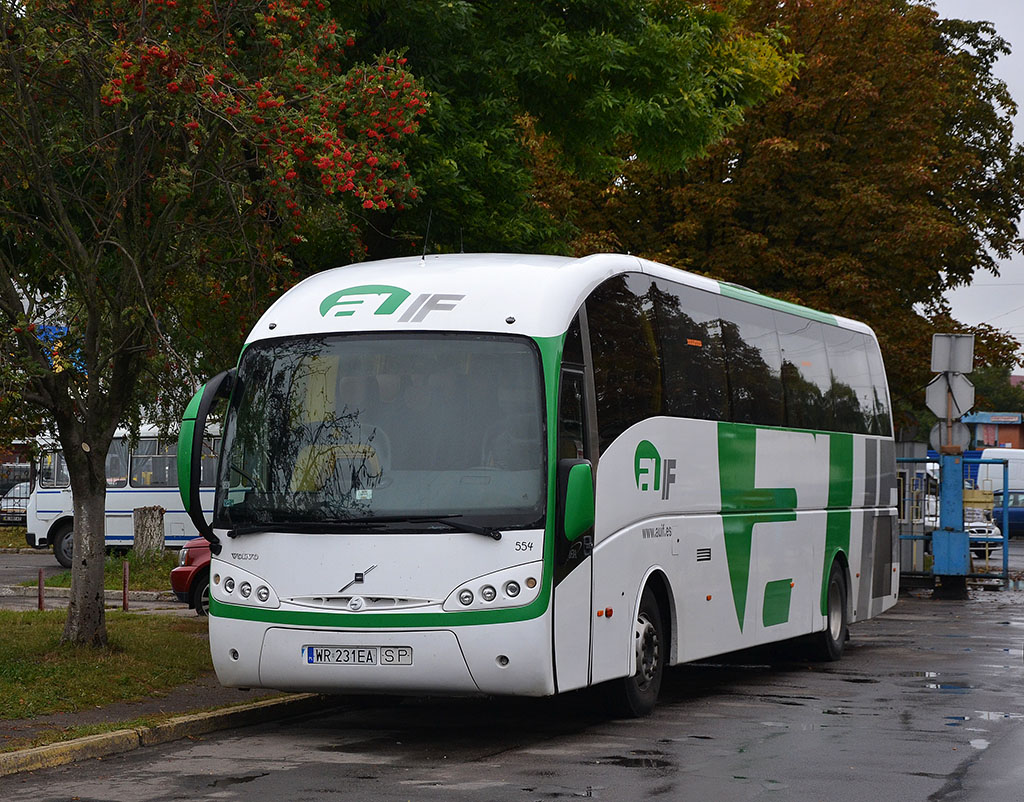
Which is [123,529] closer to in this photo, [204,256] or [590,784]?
[204,256]

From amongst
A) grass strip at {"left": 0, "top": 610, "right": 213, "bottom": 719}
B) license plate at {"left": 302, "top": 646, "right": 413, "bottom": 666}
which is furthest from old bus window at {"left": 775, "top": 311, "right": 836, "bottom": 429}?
license plate at {"left": 302, "top": 646, "right": 413, "bottom": 666}

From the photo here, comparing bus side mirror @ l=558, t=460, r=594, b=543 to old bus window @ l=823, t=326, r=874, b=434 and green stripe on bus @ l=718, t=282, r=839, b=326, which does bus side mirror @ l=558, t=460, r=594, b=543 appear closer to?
green stripe on bus @ l=718, t=282, r=839, b=326

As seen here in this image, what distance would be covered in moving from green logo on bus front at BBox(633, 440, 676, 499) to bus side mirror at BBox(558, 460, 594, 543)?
1631 millimetres

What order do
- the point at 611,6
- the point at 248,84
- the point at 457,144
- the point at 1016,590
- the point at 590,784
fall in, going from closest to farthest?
the point at 590,784 < the point at 248,84 < the point at 457,144 < the point at 611,6 < the point at 1016,590

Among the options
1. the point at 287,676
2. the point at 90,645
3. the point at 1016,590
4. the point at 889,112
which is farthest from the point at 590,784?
the point at 889,112

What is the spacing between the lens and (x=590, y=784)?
9.07 m

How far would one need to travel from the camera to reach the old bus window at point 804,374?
16.3m

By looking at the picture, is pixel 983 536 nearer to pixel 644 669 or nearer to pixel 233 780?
pixel 644 669

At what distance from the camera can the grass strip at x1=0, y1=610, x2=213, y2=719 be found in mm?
11664

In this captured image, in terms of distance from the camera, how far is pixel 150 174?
44.9ft

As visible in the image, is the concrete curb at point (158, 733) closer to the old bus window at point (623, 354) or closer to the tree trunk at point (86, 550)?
the tree trunk at point (86, 550)

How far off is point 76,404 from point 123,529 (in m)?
17.7

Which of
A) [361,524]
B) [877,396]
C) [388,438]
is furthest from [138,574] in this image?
[361,524]

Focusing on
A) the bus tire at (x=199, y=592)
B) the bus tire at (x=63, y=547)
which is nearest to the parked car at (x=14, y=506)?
the bus tire at (x=63, y=547)
